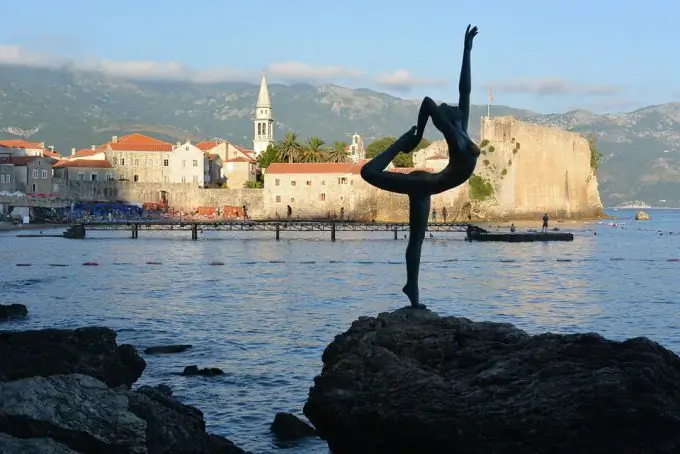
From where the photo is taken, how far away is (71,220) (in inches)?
3524

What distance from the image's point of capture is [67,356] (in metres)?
11.6

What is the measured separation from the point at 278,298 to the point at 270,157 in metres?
81.2

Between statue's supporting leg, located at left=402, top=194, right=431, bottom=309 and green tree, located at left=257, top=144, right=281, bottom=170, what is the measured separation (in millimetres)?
94540

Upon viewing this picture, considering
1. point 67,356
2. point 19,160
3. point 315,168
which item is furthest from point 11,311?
point 19,160

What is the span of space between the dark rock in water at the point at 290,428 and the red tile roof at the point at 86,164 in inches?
3748

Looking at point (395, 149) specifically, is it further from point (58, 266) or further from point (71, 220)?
point (71, 220)

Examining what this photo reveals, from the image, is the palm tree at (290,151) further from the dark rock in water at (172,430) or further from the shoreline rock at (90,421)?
the dark rock in water at (172,430)

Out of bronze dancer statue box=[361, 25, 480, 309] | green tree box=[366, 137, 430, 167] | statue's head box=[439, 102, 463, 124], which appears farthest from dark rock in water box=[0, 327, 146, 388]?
green tree box=[366, 137, 430, 167]

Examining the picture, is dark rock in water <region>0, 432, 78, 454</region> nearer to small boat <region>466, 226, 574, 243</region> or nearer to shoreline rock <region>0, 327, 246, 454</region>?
shoreline rock <region>0, 327, 246, 454</region>

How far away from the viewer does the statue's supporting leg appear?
1079cm

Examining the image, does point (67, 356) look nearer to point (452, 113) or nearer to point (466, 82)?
point (452, 113)

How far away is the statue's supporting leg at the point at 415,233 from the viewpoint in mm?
10789

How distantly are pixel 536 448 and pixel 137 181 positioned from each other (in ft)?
326

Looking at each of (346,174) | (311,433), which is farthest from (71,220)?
(311,433)
